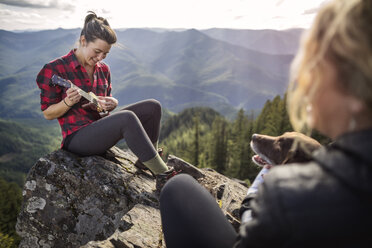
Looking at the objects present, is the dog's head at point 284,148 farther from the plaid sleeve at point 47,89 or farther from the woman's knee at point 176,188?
the plaid sleeve at point 47,89

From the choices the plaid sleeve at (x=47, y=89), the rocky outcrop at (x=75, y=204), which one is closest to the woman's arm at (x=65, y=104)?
the plaid sleeve at (x=47, y=89)

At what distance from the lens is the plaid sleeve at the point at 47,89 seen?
177 inches

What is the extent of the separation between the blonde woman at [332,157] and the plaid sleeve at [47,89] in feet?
15.1

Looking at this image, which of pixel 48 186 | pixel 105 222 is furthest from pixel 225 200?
pixel 48 186

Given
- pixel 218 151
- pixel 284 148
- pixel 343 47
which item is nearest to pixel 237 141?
pixel 218 151

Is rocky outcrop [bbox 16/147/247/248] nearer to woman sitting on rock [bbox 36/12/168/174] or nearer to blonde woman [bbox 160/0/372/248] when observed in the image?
woman sitting on rock [bbox 36/12/168/174]

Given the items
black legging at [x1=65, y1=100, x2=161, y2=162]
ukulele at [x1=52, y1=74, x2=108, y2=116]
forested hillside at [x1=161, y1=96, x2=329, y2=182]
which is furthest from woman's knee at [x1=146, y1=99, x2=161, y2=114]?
forested hillside at [x1=161, y1=96, x2=329, y2=182]

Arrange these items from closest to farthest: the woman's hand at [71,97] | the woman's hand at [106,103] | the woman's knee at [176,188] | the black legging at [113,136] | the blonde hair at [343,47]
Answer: the blonde hair at [343,47], the woman's knee at [176,188], the black legging at [113,136], the woman's hand at [71,97], the woman's hand at [106,103]

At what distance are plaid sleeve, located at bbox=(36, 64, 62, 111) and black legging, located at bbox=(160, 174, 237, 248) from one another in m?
3.52

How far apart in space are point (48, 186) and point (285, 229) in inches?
175

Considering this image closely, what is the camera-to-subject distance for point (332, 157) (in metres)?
1.21

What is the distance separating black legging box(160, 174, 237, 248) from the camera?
212 cm

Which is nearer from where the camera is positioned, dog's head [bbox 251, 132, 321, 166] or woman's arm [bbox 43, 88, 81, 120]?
dog's head [bbox 251, 132, 321, 166]

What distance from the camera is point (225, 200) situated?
15.3 ft
